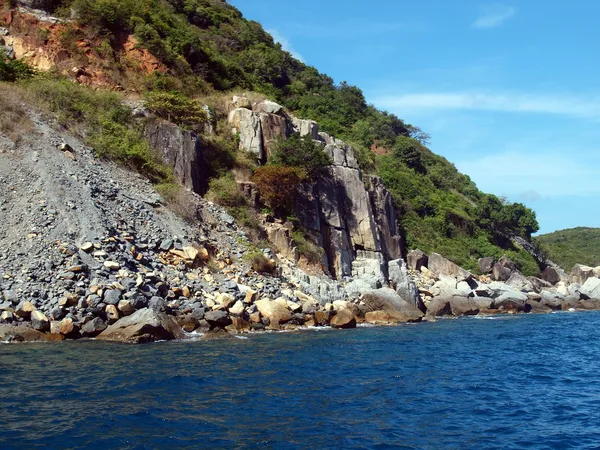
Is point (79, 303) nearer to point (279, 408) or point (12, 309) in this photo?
point (12, 309)

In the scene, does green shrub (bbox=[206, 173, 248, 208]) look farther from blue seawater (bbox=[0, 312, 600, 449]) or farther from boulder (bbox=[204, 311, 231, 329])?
blue seawater (bbox=[0, 312, 600, 449])

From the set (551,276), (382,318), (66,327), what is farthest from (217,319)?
(551,276)

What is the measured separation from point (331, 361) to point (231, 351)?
341 centimetres

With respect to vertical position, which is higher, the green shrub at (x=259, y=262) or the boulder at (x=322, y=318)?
the green shrub at (x=259, y=262)

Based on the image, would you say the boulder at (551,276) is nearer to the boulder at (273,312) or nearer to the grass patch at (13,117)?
the boulder at (273,312)

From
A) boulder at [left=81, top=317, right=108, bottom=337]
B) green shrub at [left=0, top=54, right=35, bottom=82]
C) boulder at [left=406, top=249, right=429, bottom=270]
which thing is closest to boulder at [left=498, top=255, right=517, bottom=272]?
boulder at [left=406, top=249, right=429, bottom=270]

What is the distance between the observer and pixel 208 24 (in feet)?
197

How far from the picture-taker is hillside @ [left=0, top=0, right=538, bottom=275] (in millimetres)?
38312

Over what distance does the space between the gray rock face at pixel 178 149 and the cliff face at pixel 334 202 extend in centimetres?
527

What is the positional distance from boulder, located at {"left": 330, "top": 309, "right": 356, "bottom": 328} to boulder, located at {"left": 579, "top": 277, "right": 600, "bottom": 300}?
1238 inches

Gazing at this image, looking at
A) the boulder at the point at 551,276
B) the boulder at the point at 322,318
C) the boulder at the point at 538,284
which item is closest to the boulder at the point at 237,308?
the boulder at the point at 322,318

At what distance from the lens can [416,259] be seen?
1832 inches

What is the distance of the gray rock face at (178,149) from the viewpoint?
33906mm

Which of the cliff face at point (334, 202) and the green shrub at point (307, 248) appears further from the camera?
the cliff face at point (334, 202)
